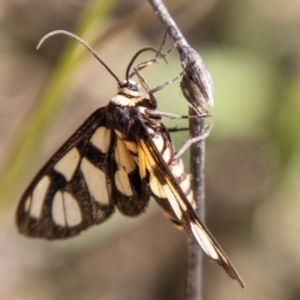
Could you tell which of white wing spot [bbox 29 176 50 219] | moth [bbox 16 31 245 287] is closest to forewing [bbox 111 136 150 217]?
moth [bbox 16 31 245 287]

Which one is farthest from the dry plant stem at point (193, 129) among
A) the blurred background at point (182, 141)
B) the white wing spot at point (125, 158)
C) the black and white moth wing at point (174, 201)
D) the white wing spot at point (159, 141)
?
the blurred background at point (182, 141)

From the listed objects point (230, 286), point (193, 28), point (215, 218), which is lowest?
point (230, 286)

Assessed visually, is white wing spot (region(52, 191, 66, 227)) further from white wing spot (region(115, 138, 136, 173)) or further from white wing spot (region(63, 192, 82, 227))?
white wing spot (region(115, 138, 136, 173))

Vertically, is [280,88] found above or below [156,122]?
below

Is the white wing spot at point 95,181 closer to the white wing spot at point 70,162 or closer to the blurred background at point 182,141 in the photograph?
the white wing spot at point 70,162

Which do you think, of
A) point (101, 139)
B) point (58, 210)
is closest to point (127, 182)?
point (101, 139)

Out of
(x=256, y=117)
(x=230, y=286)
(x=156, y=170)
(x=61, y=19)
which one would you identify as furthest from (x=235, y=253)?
(x=61, y=19)

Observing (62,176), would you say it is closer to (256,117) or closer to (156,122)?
(156,122)
